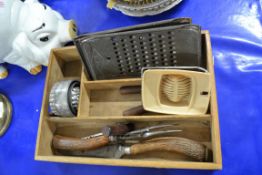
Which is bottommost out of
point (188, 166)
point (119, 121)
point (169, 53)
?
point (188, 166)

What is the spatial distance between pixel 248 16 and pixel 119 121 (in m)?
0.41

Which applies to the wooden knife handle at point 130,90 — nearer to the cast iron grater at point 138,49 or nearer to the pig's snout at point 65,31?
the cast iron grater at point 138,49

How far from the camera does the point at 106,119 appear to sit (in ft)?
2.04

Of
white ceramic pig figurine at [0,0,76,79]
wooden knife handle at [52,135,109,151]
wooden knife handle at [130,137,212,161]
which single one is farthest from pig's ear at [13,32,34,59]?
wooden knife handle at [130,137,212,161]

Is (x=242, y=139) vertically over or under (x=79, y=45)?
under

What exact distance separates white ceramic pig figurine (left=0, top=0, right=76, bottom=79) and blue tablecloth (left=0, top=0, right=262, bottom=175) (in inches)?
3.7

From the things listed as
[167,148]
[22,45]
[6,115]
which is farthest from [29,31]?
[167,148]

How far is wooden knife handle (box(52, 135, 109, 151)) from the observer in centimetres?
61

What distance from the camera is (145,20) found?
0.76 m

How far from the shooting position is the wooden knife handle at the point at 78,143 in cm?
61

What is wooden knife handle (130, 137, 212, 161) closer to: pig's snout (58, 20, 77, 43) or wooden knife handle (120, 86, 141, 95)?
wooden knife handle (120, 86, 141, 95)

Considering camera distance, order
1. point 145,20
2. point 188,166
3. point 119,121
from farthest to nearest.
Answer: point 145,20
point 119,121
point 188,166

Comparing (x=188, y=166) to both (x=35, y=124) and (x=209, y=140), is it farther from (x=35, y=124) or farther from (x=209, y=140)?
(x=35, y=124)

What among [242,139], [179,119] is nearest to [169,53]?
[179,119]
